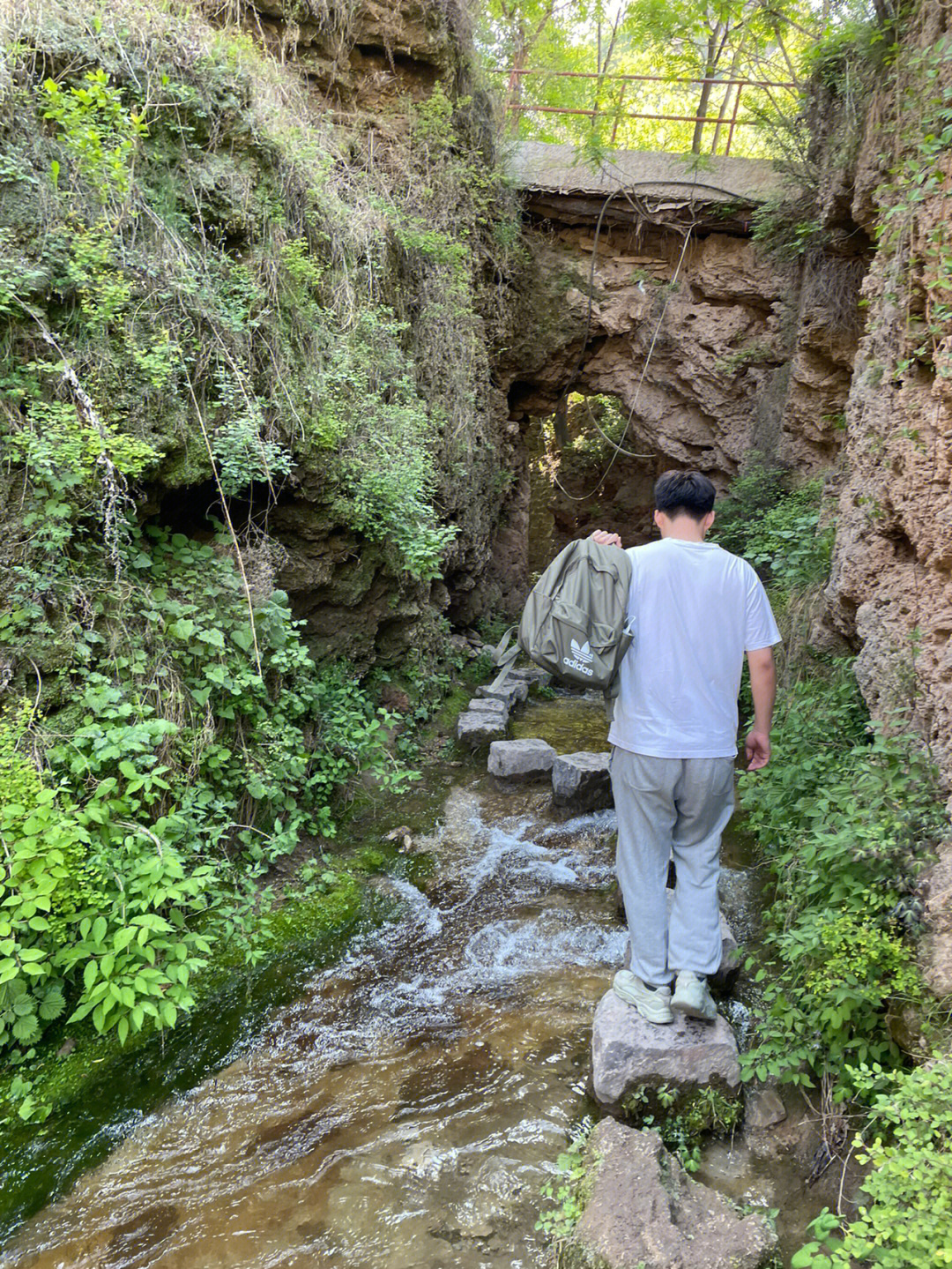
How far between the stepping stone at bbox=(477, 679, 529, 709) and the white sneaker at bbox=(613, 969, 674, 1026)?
4508mm

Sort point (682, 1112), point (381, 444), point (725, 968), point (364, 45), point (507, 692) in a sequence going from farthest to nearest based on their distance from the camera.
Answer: point (507, 692)
point (364, 45)
point (381, 444)
point (725, 968)
point (682, 1112)

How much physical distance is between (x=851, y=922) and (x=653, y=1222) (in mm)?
1092

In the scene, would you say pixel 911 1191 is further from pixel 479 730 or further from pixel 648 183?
pixel 648 183

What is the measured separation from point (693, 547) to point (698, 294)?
930 centimetres

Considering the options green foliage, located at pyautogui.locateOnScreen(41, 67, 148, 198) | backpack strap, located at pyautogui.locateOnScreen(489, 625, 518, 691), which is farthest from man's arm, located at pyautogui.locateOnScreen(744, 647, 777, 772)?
backpack strap, located at pyautogui.locateOnScreen(489, 625, 518, 691)

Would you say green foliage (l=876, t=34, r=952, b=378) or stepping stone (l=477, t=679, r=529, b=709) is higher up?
green foliage (l=876, t=34, r=952, b=378)

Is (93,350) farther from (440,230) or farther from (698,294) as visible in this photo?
(698,294)

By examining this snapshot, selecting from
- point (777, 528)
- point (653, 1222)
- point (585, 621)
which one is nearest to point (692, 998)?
point (653, 1222)

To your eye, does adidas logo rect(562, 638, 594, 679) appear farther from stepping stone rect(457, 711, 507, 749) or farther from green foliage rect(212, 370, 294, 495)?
stepping stone rect(457, 711, 507, 749)

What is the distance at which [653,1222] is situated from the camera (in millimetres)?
1929

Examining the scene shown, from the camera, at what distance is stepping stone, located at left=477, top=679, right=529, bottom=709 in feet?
24.3

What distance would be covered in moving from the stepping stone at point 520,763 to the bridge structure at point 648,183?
7.72 meters

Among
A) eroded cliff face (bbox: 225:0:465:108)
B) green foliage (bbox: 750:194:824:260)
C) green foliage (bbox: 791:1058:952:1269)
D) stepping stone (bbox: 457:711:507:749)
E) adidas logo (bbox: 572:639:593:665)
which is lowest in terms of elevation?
stepping stone (bbox: 457:711:507:749)

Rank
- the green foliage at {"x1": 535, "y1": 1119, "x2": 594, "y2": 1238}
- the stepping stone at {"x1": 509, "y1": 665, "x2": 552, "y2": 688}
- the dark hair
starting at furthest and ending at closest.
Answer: the stepping stone at {"x1": 509, "y1": 665, "x2": 552, "y2": 688} < the dark hair < the green foliage at {"x1": 535, "y1": 1119, "x2": 594, "y2": 1238}
